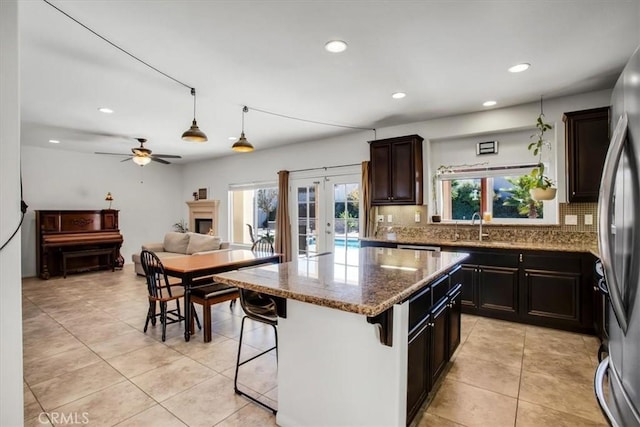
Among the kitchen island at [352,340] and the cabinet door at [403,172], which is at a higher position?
the cabinet door at [403,172]

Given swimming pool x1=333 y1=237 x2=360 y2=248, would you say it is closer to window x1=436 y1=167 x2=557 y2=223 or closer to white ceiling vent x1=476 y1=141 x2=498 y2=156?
window x1=436 y1=167 x2=557 y2=223

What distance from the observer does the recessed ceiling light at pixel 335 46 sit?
100 inches

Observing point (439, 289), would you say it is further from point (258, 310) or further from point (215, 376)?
point (215, 376)

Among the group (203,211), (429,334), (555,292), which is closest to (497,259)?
(555,292)

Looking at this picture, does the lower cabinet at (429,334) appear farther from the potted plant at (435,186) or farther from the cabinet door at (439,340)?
the potted plant at (435,186)

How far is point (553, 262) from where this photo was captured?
3.44 metres

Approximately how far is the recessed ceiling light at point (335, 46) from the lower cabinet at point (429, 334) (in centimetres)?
200

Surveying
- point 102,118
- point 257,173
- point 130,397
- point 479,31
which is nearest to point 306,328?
point 130,397

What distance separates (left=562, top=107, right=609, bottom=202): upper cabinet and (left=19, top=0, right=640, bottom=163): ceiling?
37cm

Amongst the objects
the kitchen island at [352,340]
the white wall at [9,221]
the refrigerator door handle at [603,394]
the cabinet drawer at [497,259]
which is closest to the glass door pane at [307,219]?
the cabinet drawer at [497,259]

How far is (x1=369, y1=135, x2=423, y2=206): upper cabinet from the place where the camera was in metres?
4.60

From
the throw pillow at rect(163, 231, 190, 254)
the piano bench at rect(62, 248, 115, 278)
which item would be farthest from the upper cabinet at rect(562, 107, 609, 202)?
the piano bench at rect(62, 248, 115, 278)

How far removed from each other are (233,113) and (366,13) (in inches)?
108

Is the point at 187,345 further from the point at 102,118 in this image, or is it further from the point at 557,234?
the point at 557,234
